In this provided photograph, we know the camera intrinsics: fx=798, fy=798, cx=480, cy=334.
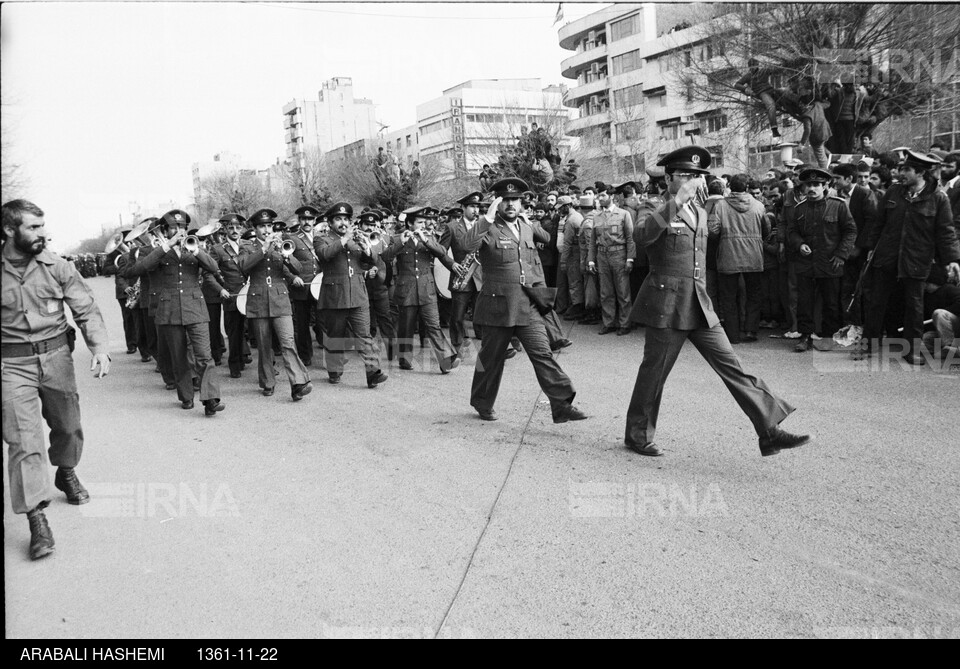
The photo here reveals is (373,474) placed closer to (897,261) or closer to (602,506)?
(602,506)

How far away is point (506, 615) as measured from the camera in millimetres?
3455

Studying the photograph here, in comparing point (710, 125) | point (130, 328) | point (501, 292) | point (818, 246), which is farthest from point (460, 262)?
point (710, 125)

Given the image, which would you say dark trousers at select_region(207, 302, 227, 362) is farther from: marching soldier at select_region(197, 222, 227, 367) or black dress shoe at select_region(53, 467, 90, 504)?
black dress shoe at select_region(53, 467, 90, 504)

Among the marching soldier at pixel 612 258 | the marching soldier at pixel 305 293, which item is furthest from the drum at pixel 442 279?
the marching soldier at pixel 612 258

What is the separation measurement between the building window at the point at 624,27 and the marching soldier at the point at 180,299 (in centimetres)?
5221

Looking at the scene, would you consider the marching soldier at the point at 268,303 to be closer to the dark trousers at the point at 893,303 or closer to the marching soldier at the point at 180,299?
the marching soldier at the point at 180,299

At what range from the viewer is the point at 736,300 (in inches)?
395

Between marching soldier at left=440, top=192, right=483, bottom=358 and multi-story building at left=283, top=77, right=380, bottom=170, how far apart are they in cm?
7567

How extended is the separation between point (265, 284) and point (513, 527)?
5.13m

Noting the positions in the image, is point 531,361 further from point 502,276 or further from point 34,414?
point 34,414

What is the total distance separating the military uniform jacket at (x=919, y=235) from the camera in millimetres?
7902

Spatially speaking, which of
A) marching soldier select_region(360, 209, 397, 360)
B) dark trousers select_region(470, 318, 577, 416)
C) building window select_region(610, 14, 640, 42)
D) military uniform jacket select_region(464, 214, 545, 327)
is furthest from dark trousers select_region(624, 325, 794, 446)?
building window select_region(610, 14, 640, 42)

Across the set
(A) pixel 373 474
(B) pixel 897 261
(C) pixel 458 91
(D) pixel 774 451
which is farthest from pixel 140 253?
(C) pixel 458 91

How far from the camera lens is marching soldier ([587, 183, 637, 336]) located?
449 inches
